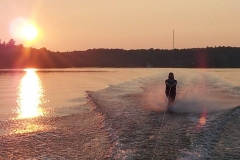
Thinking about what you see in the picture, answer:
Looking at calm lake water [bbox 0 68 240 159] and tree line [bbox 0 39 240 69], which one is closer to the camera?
calm lake water [bbox 0 68 240 159]

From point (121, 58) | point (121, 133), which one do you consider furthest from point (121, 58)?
point (121, 133)

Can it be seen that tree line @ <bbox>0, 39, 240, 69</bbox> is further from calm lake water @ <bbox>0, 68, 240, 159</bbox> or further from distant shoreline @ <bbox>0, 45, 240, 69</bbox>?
calm lake water @ <bbox>0, 68, 240, 159</bbox>

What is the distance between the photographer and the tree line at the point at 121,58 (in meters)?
137

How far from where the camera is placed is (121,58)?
513 feet

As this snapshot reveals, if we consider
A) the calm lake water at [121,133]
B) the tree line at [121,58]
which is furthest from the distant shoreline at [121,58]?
the calm lake water at [121,133]

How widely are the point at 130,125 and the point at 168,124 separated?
139 centimetres

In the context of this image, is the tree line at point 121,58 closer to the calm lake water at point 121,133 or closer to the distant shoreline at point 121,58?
the distant shoreline at point 121,58

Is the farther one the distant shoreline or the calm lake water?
the distant shoreline

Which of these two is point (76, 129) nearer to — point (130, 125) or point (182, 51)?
point (130, 125)

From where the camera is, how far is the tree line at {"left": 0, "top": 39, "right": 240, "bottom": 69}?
137 meters

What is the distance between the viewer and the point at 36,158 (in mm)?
8062

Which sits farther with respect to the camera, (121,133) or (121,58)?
(121,58)

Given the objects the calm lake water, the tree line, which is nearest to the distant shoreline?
the tree line

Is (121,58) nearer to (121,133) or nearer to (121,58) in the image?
(121,58)
